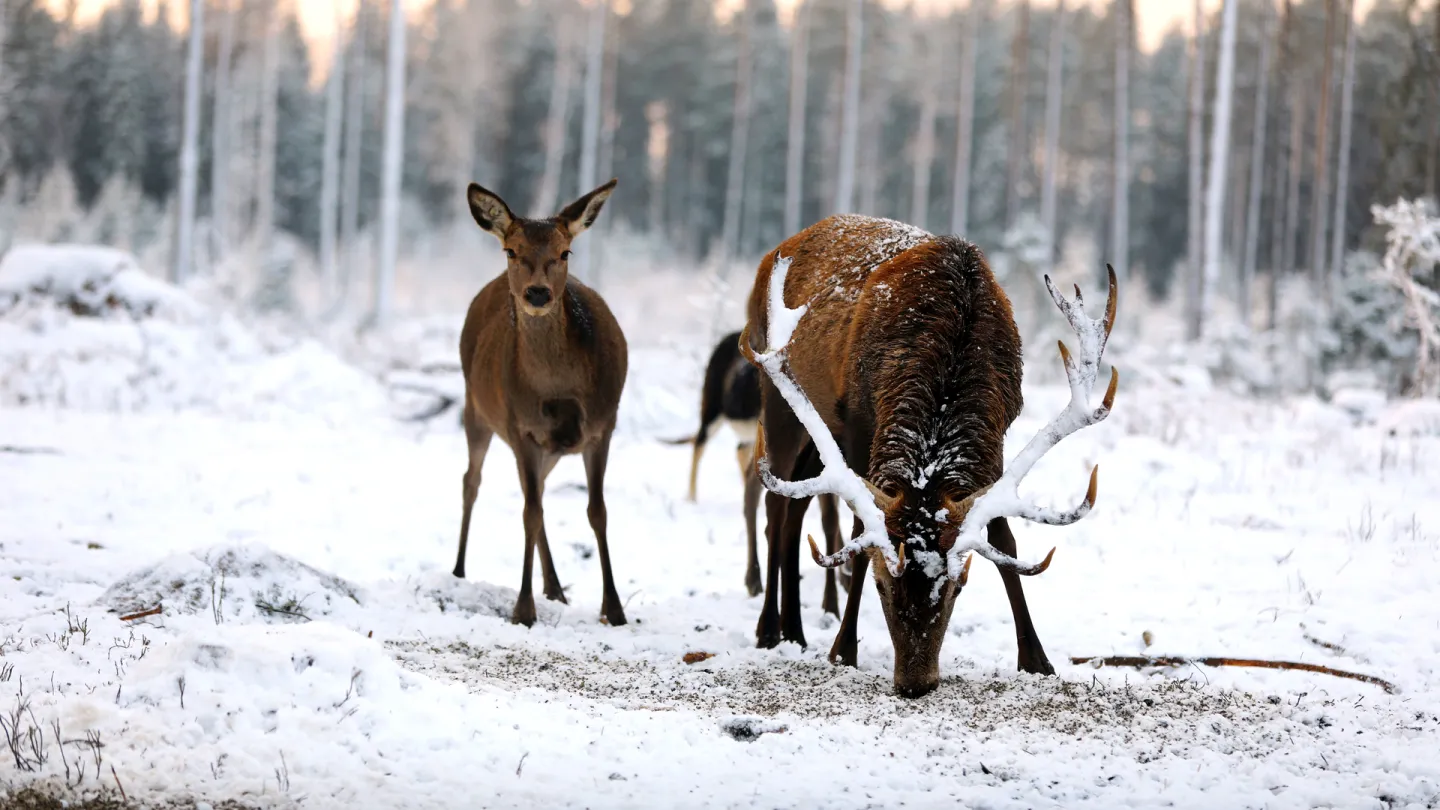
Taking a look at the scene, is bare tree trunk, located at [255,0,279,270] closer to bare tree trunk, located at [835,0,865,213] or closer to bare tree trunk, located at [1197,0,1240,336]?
bare tree trunk, located at [835,0,865,213]

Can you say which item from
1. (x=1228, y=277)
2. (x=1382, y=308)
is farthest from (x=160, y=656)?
(x=1228, y=277)

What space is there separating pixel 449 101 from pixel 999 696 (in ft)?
170

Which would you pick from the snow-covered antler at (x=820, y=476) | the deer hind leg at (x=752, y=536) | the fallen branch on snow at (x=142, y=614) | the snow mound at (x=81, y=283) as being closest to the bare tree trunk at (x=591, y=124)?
the snow mound at (x=81, y=283)

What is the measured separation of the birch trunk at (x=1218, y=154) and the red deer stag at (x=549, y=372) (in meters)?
17.4

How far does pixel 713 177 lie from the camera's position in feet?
186

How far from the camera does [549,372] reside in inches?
285

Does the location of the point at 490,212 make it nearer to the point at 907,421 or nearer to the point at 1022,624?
the point at 907,421

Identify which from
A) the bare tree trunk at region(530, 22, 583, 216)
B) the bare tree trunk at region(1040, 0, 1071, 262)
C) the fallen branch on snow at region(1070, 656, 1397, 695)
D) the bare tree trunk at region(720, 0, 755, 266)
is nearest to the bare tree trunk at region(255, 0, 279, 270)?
the bare tree trunk at region(530, 22, 583, 216)

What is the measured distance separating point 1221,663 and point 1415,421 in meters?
8.29

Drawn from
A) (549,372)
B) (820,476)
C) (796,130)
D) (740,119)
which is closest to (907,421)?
(820,476)

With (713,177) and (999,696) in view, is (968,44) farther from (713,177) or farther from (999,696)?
(999,696)

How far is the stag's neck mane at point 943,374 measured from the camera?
4.98 meters

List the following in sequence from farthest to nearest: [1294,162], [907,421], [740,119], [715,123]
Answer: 1. [715,123]
2. [1294,162]
3. [740,119]
4. [907,421]

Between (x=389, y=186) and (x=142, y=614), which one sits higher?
(x=389, y=186)
